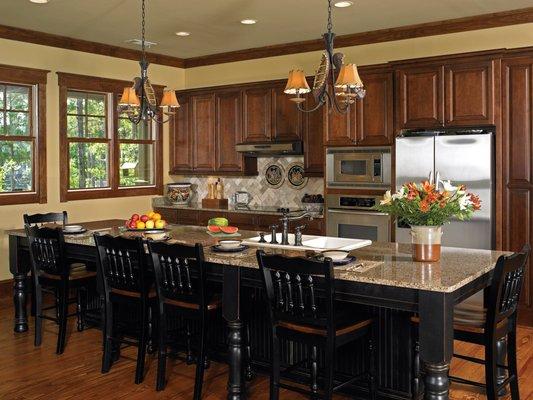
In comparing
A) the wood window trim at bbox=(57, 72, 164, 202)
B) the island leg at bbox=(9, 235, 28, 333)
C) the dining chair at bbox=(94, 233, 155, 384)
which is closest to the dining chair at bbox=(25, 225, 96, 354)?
the island leg at bbox=(9, 235, 28, 333)

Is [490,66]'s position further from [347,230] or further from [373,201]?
[347,230]

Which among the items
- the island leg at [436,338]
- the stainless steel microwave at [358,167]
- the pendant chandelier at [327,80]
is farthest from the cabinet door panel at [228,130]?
the island leg at [436,338]

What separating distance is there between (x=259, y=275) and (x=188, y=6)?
9.61 feet

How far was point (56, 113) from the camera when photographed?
6648 mm

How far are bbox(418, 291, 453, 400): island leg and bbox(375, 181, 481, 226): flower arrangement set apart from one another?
0.58 meters

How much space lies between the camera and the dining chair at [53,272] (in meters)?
4.48

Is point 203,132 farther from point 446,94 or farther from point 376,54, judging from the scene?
point 446,94

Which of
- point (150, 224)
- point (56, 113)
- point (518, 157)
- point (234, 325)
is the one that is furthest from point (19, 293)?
point (518, 157)

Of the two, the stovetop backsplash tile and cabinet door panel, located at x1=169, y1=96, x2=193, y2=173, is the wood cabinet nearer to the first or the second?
the stovetop backsplash tile

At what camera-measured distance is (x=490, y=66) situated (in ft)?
16.9

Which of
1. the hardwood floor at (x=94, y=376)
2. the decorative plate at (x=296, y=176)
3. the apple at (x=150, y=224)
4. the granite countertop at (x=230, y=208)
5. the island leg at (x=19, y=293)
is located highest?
the decorative plate at (x=296, y=176)

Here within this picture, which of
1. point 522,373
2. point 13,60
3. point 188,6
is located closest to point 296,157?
point 188,6

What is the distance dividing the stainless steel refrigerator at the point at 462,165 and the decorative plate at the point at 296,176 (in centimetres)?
172

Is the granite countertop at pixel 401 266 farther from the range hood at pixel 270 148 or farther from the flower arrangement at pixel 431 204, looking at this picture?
the range hood at pixel 270 148
